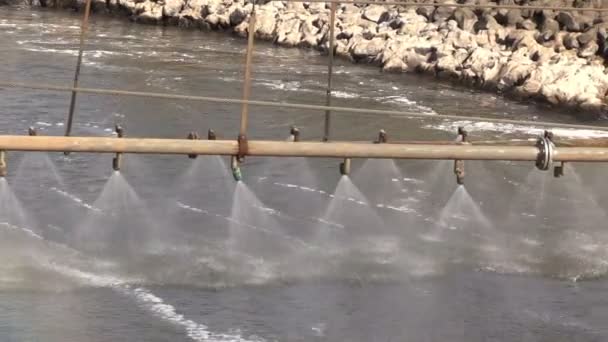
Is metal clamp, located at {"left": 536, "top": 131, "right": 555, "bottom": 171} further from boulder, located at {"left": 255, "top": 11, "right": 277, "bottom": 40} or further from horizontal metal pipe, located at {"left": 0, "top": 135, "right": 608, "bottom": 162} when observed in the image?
boulder, located at {"left": 255, "top": 11, "right": 277, "bottom": 40}

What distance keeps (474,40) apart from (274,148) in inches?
834

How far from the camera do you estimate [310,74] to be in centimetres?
2470

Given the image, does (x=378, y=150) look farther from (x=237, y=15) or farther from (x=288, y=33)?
(x=237, y=15)

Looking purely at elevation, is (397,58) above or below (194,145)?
below

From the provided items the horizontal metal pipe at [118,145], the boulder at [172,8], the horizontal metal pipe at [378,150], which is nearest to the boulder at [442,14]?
the boulder at [172,8]

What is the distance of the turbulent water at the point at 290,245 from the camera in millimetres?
10180

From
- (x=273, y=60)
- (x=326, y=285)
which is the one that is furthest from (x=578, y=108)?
(x=326, y=285)

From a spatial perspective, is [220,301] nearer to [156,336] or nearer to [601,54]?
[156,336]

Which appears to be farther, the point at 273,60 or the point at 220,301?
the point at 273,60

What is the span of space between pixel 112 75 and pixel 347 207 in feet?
36.5

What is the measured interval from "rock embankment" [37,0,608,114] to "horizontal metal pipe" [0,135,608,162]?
17.0 metres

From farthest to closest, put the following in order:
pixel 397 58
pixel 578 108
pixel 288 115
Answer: pixel 397 58
pixel 578 108
pixel 288 115

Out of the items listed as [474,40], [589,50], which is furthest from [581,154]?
[474,40]

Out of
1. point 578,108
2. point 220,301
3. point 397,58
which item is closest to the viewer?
point 220,301
